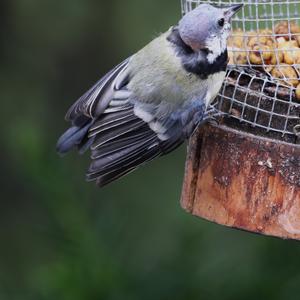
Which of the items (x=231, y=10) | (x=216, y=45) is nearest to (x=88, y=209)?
(x=216, y=45)

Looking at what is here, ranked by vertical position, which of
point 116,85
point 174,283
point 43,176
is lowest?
point 174,283

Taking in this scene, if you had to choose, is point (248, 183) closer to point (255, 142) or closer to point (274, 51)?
point (255, 142)

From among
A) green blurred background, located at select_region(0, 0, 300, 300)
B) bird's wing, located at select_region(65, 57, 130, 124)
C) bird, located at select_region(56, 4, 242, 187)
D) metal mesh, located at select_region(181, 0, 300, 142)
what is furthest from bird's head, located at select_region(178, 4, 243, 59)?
green blurred background, located at select_region(0, 0, 300, 300)

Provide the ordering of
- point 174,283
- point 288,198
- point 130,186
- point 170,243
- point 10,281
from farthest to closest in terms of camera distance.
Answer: point 130,186
point 170,243
point 10,281
point 174,283
point 288,198

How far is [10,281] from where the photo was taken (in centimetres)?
529

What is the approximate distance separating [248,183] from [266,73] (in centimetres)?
54

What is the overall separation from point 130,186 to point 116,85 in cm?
251

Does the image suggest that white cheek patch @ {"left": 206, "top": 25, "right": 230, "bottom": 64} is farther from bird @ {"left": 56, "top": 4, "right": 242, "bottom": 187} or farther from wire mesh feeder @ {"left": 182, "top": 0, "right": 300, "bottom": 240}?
wire mesh feeder @ {"left": 182, "top": 0, "right": 300, "bottom": 240}

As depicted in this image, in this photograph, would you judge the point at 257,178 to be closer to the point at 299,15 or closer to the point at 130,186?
the point at 299,15

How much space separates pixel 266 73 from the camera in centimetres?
395

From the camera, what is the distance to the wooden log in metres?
3.64

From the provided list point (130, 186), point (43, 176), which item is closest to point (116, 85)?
point (43, 176)

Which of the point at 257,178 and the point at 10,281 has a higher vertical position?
the point at 257,178

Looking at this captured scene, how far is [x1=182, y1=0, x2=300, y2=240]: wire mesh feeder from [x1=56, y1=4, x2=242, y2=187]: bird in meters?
0.13
